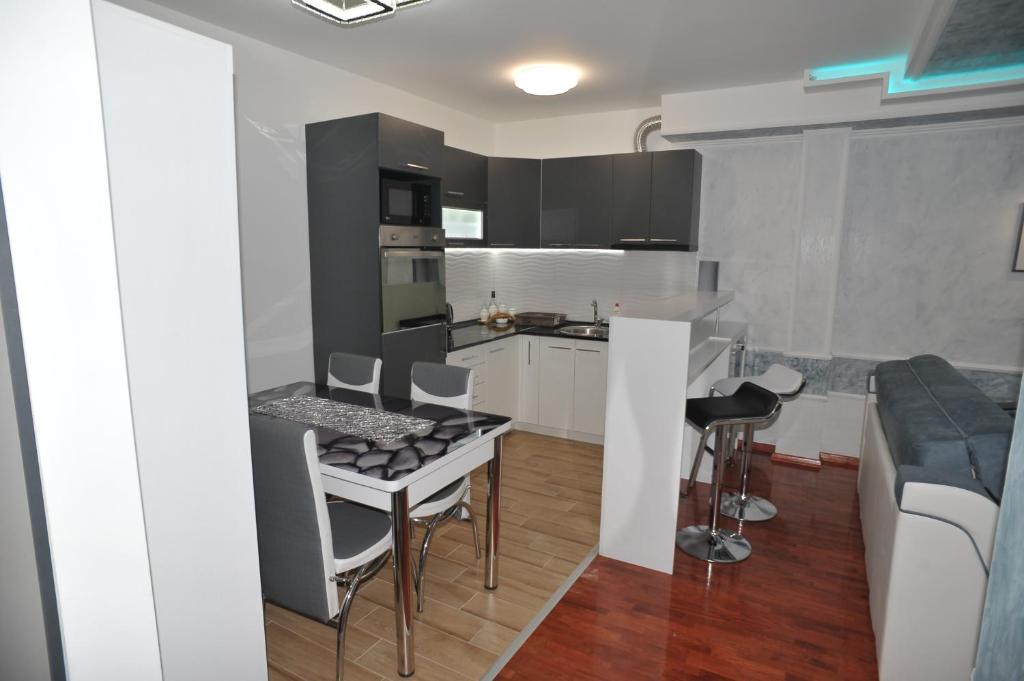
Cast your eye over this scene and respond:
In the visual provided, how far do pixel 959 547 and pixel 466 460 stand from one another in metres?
1.88

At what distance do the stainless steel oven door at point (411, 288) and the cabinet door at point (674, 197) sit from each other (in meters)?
1.85

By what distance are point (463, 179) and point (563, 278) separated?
146cm

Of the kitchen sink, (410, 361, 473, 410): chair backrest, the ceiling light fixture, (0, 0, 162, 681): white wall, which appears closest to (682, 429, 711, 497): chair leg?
the kitchen sink

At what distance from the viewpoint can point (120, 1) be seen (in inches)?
109

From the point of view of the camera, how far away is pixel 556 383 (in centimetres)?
486

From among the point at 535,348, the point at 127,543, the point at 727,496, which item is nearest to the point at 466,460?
the point at 127,543

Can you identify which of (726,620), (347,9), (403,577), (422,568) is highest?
(347,9)

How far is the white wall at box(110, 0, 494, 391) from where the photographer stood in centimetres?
339

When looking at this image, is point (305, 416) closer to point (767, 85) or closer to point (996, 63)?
point (767, 85)

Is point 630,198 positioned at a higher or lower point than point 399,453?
higher

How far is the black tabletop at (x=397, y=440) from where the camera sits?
2.05 meters

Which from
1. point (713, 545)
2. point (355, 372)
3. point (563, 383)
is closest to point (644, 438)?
point (713, 545)

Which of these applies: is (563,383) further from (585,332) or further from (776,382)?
(776,382)

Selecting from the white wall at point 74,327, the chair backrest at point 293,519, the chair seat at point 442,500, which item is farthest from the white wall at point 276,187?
the white wall at point 74,327
